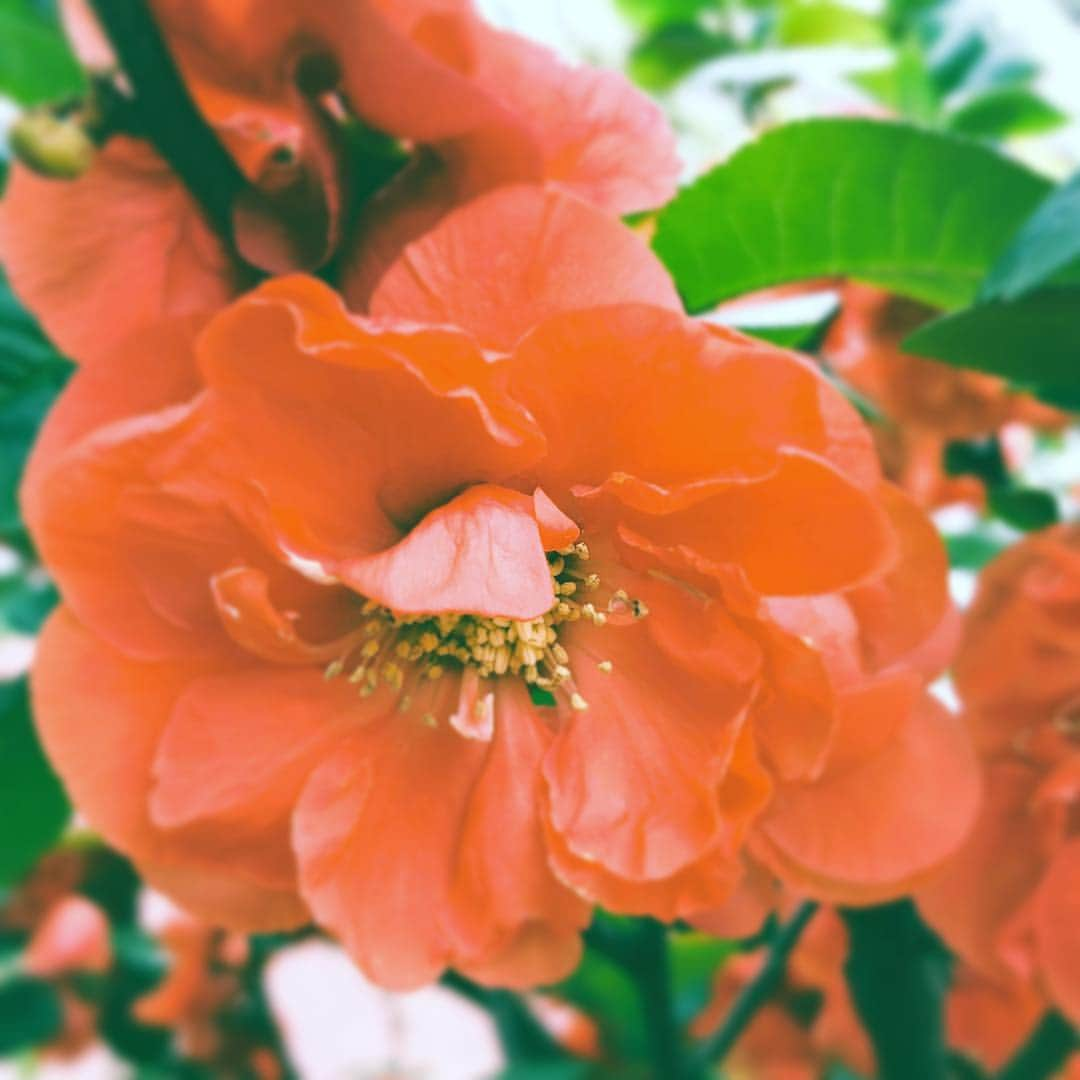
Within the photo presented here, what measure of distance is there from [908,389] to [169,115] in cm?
57

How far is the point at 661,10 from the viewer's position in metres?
1.16

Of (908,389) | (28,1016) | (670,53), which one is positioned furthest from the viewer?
(28,1016)

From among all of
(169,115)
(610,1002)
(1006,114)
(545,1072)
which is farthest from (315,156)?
(610,1002)

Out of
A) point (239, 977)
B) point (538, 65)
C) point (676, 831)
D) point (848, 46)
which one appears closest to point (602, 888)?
point (676, 831)

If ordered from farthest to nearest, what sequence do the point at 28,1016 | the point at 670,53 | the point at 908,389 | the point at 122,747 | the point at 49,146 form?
the point at 28,1016
the point at 670,53
the point at 908,389
the point at 122,747
the point at 49,146

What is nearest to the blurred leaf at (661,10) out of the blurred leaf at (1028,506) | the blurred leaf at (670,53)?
the blurred leaf at (670,53)

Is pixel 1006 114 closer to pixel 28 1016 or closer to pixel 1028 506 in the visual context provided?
pixel 1028 506

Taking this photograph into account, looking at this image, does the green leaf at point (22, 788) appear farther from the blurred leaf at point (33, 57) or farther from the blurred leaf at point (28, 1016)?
the blurred leaf at point (28, 1016)

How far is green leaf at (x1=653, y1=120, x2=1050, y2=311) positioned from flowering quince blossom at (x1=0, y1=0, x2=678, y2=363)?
6cm

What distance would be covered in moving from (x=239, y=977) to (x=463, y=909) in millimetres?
956

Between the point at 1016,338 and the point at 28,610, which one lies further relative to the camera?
the point at 28,610

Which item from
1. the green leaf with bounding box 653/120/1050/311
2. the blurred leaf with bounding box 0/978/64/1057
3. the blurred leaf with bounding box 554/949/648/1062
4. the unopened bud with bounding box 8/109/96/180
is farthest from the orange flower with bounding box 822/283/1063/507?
the blurred leaf with bounding box 0/978/64/1057

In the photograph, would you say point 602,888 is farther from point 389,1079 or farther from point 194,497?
point 389,1079

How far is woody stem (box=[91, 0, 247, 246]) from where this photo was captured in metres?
0.40
